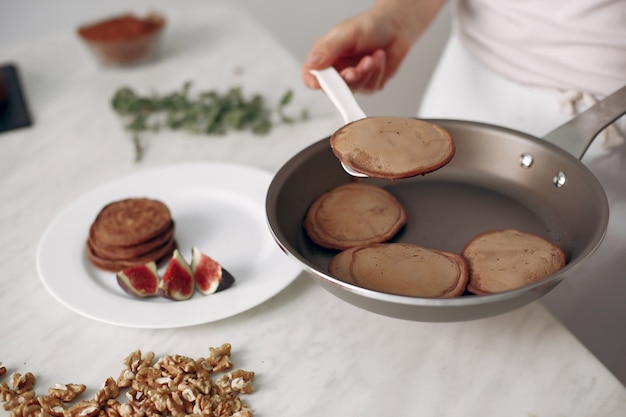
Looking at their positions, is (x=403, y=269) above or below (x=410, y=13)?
below

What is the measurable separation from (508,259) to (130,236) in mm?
628

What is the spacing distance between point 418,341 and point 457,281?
11 centimetres

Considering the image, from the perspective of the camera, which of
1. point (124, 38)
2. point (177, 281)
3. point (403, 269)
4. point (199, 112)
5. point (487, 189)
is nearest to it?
point (403, 269)

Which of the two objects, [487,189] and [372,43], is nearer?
[487,189]

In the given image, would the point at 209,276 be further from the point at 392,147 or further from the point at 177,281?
the point at 392,147

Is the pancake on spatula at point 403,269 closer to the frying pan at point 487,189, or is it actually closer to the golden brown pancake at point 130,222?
the frying pan at point 487,189

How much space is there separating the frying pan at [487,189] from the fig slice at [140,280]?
0.78 ft

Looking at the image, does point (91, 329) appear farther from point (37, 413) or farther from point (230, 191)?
point (230, 191)

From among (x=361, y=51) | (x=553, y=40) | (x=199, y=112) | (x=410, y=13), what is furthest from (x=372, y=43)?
(x=199, y=112)

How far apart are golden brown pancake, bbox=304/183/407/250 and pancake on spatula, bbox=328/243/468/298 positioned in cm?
5

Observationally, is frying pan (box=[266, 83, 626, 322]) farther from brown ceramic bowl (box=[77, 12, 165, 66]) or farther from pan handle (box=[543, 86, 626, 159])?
brown ceramic bowl (box=[77, 12, 165, 66])

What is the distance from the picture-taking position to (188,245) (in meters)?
1.23

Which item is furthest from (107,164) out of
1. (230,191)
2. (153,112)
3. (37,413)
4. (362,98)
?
(362,98)

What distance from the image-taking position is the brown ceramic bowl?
1.80m
